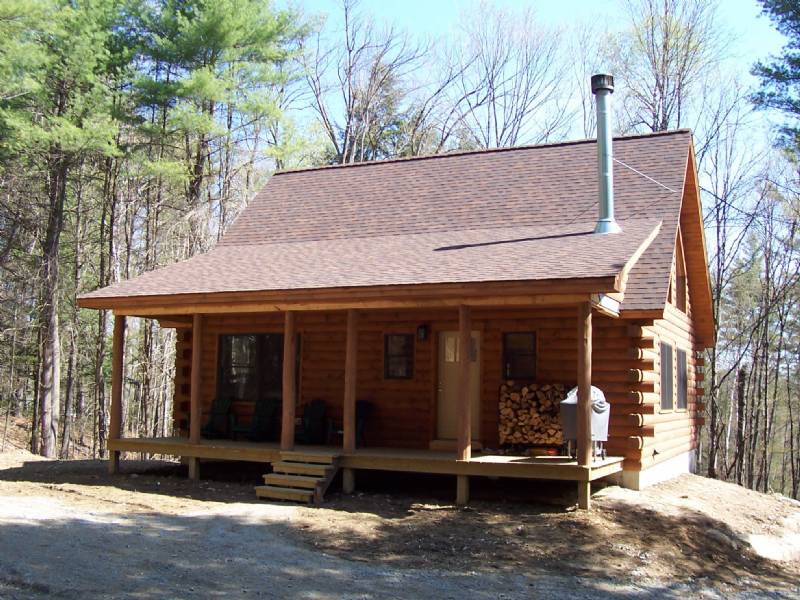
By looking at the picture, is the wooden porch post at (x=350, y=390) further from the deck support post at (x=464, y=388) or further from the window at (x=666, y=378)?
the window at (x=666, y=378)

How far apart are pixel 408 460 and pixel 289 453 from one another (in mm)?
1796

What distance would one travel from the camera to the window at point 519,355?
38.8 ft

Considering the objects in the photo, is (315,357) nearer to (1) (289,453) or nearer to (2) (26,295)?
(1) (289,453)

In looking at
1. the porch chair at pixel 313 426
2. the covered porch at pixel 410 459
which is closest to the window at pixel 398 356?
the porch chair at pixel 313 426

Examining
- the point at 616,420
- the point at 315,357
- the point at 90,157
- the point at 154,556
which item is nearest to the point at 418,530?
the point at 154,556

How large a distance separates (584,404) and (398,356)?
403 cm

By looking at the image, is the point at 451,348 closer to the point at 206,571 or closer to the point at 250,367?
the point at 250,367

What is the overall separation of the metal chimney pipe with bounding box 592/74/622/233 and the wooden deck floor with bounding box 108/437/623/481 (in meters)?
3.71

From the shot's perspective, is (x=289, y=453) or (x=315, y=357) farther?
(x=315, y=357)

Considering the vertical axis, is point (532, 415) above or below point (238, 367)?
below

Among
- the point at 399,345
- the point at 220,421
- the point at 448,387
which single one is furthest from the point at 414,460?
the point at 220,421

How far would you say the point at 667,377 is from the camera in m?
13.0

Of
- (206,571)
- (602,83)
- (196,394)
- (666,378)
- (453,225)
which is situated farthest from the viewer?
(453,225)

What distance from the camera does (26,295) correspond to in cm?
2402
